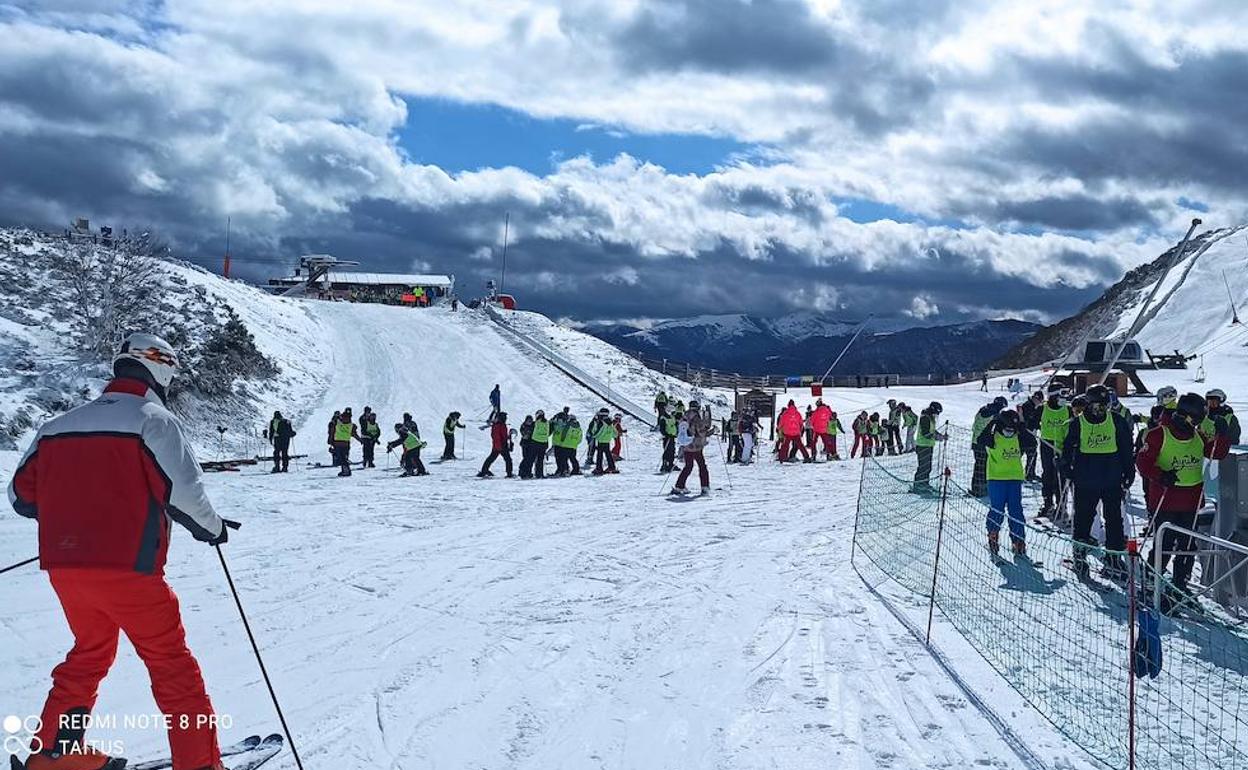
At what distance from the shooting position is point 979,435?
13.4m

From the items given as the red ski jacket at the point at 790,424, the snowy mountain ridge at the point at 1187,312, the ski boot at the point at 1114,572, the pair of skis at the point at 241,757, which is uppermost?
the snowy mountain ridge at the point at 1187,312

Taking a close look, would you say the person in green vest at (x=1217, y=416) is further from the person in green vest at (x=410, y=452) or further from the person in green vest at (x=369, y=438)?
the person in green vest at (x=369, y=438)

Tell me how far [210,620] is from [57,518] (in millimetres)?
3793

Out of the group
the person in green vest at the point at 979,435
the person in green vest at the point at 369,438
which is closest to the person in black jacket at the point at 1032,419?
the person in green vest at the point at 979,435

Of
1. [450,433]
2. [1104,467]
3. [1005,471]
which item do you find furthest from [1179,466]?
[450,433]

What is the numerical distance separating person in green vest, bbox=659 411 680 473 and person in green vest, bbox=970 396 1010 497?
728 centimetres

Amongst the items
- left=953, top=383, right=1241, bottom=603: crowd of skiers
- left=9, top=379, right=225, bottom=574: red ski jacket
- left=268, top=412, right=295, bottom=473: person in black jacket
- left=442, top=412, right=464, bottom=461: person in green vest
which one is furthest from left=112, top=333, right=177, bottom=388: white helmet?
left=442, top=412, right=464, bottom=461: person in green vest

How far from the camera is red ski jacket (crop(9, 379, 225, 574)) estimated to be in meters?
4.09

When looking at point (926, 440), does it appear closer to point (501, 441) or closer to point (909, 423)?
point (909, 423)

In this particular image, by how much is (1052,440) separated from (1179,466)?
3796mm

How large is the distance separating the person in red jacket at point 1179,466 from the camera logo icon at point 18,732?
8.74 meters

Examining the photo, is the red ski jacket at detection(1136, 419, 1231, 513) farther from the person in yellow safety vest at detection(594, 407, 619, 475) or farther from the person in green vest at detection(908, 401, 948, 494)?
the person in yellow safety vest at detection(594, 407, 619, 475)

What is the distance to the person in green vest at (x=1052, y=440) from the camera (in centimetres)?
1275

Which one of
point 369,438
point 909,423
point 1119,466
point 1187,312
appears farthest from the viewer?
point 1187,312
